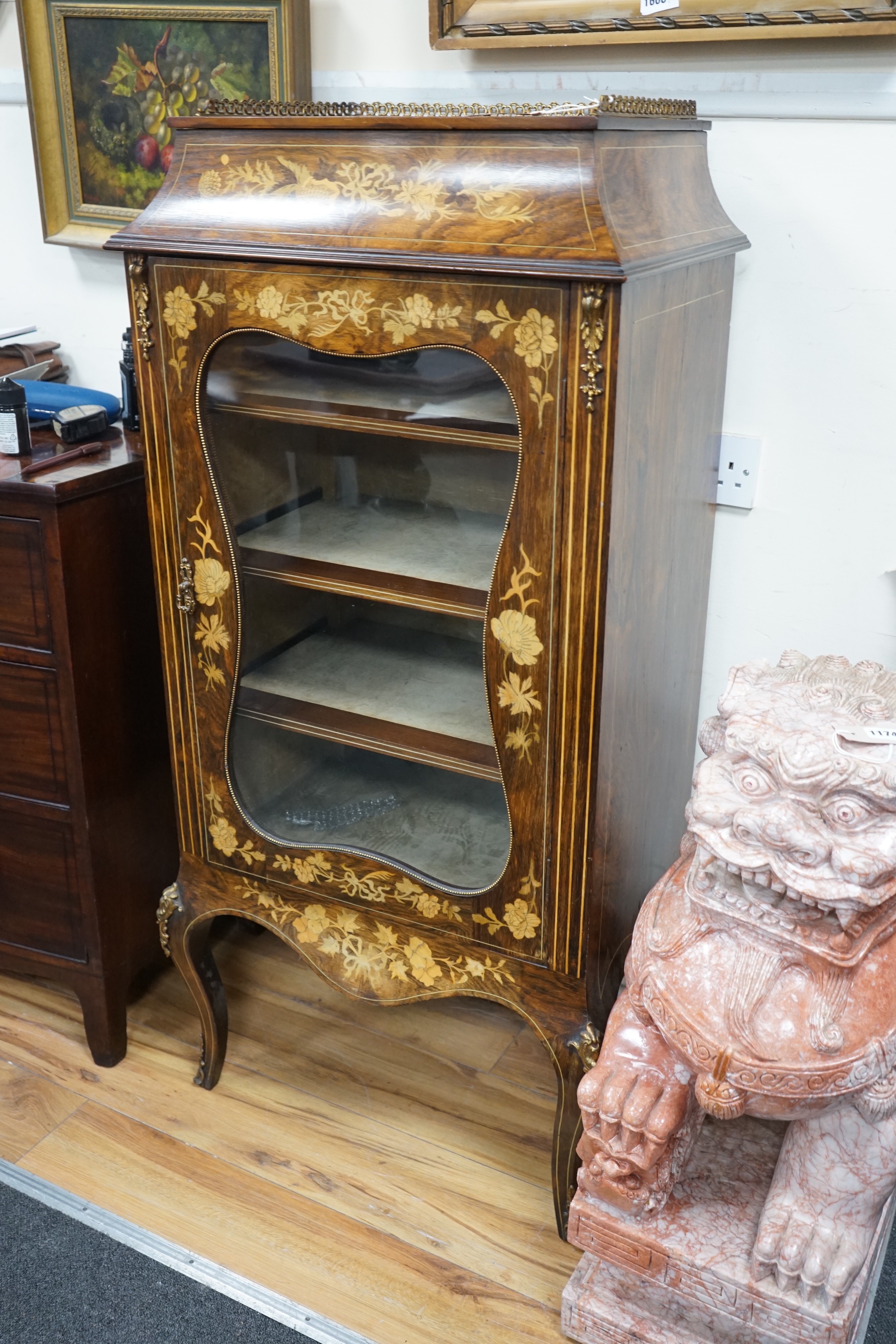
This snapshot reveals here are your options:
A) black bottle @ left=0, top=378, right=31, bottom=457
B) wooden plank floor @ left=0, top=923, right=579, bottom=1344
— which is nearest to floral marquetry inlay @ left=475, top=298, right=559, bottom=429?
black bottle @ left=0, top=378, right=31, bottom=457

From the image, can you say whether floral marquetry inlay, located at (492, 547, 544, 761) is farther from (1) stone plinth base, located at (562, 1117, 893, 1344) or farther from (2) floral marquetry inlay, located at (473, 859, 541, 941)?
(1) stone plinth base, located at (562, 1117, 893, 1344)

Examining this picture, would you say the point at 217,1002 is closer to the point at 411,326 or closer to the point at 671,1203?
the point at 671,1203

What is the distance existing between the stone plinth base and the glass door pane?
46cm

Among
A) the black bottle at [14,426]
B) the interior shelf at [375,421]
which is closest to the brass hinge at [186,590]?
the interior shelf at [375,421]

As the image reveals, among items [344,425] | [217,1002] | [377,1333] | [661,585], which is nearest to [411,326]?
[344,425]

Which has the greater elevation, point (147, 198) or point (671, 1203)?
point (147, 198)

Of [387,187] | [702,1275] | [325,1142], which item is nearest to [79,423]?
[387,187]

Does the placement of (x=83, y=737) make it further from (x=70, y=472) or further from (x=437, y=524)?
(x=437, y=524)

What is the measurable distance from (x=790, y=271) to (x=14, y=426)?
3.74 feet

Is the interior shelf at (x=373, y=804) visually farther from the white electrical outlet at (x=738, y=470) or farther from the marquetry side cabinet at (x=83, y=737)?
the white electrical outlet at (x=738, y=470)

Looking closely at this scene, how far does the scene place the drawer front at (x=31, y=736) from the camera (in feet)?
5.83

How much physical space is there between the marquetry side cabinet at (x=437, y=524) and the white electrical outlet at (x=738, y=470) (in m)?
0.06

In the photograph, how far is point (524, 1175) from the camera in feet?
5.85

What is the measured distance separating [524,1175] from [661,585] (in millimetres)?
912
